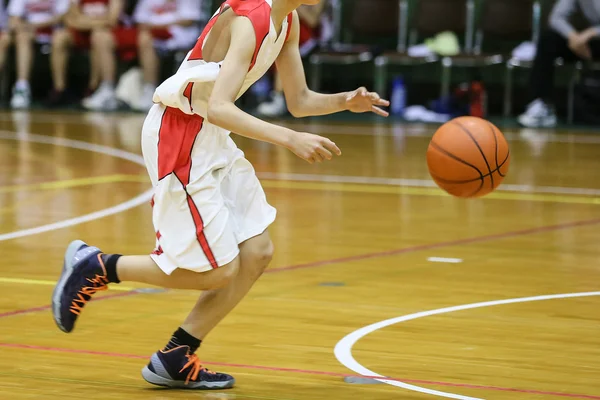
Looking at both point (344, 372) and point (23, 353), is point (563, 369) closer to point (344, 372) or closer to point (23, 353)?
point (344, 372)

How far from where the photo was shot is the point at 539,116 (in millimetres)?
13273

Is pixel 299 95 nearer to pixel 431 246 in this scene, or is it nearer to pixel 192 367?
pixel 192 367

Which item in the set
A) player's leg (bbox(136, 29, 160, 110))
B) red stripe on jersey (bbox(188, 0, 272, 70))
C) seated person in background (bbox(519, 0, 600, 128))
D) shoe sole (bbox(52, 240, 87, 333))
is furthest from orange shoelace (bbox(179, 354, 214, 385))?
player's leg (bbox(136, 29, 160, 110))

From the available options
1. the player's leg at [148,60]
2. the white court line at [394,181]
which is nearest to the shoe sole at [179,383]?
the white court line at [394,181]

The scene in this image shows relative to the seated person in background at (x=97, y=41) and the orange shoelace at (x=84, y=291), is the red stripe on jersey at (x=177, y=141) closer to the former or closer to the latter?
the orange shoelace at (x=84, y=291)

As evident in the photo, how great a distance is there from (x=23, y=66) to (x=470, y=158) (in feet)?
38.1

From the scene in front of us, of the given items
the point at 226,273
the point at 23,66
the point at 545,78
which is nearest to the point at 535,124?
the point at 545,78

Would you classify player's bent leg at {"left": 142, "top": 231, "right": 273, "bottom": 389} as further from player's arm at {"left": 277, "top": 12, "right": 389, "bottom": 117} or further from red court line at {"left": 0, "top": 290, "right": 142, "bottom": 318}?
red court line at {"left": 0, "top": 290, "right": 142, "bottom": 318}

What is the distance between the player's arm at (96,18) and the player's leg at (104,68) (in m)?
0.09

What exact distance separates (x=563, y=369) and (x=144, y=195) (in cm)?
480

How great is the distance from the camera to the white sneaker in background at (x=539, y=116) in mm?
13273

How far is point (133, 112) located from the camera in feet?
49.4

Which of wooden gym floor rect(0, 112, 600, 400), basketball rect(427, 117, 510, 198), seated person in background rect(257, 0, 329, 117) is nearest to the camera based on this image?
wooden gym floor rect(0, 112, 600, 400)

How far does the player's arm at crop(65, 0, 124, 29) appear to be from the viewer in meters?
14.7
